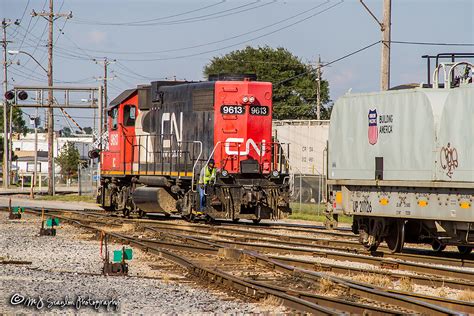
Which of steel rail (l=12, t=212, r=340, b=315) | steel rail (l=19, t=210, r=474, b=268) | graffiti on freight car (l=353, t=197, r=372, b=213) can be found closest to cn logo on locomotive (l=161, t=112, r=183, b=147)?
steel rail (l=19, t=210, r=474, b=268)

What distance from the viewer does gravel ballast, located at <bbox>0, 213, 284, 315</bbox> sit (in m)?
12.3

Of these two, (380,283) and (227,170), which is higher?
(227,170)

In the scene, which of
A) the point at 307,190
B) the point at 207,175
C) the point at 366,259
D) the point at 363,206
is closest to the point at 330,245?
the point at 363,206

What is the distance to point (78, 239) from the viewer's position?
78.4ft

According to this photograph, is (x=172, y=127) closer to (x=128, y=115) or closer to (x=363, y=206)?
(x=128, y=115)

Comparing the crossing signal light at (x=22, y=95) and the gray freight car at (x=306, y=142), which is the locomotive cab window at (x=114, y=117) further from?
the gray freight car at (x=306, y=142)

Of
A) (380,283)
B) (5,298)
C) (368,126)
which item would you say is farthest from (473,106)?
(5,298)

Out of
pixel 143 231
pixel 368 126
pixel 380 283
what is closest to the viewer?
pixel 380 283

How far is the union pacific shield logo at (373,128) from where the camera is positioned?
20.6 metres

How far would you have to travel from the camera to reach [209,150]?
28859 millimetres

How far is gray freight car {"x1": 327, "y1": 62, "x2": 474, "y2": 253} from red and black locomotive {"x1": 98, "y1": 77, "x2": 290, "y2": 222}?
5739 millimetres

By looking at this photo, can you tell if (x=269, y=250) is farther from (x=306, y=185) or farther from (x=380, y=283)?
(x=306, y=185)

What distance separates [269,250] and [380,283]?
225 inches

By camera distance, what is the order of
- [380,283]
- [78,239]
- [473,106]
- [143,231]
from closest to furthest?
[380,283], [473,106], [78,239], [143,231]
